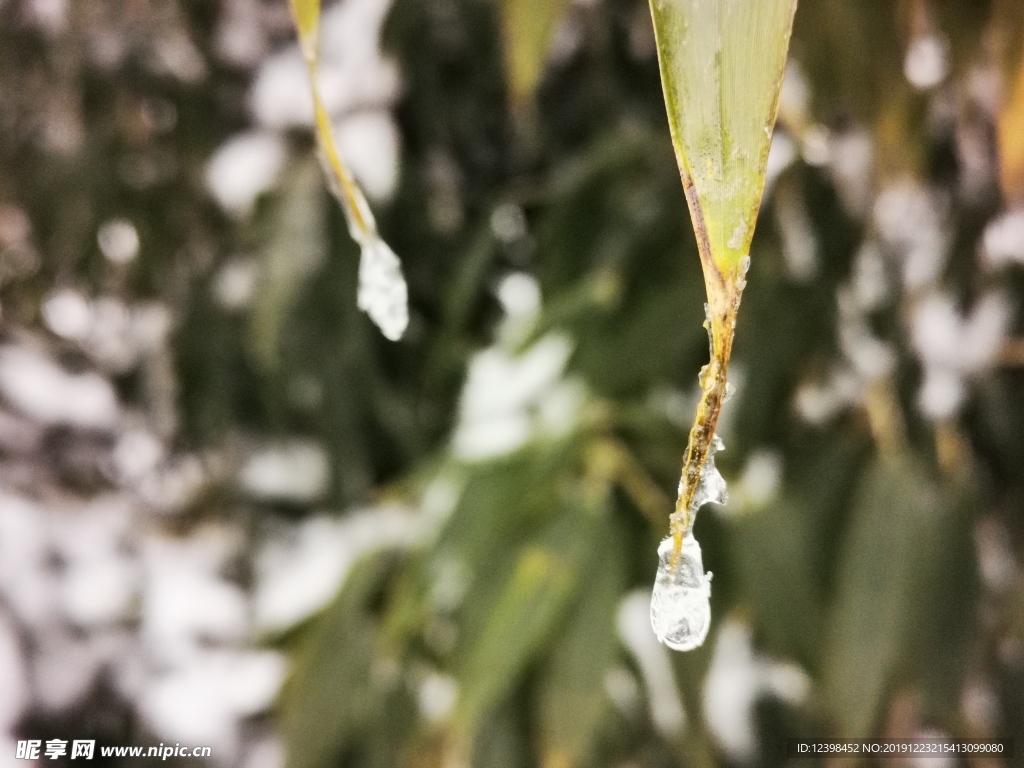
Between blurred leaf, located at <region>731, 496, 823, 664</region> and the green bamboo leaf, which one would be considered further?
blurred leaf, located at <region>731, 496, 823, 664</region>

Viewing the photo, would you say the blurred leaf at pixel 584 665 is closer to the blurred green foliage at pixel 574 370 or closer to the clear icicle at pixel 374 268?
the blurred green foliage at pixel 574 370

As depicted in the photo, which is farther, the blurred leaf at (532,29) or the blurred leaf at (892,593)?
the blurred leaf at (892,593)

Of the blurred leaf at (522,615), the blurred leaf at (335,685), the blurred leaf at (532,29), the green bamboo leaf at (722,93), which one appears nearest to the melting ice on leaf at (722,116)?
the green bamboo leaf at (722,93)

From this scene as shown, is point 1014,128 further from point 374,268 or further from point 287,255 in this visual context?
point 287,255

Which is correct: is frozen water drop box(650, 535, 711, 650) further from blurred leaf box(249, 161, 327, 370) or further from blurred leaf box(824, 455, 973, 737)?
blurred leaf box(249, 161, 327, 370)

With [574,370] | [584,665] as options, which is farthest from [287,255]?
[584,665]

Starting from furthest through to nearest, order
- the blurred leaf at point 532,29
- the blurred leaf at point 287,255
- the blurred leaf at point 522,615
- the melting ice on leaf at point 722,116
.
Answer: the blurred leaf at point 287,255 < the blurred leaf at point 522,615 < the blurred leaf at point 532,29 < the melting ice on leaf at point 722,116

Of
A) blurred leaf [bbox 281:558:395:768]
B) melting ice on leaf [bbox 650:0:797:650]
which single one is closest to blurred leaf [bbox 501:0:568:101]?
melting ice on leaf [bbox 650:0:797:650]

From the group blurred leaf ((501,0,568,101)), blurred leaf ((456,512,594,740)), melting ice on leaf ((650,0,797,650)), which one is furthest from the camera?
blurred leaf ((456,512,594,740))

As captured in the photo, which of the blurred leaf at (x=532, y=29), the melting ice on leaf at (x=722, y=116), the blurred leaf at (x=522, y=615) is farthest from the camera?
the blurred leaf at (x=522, y=615)
